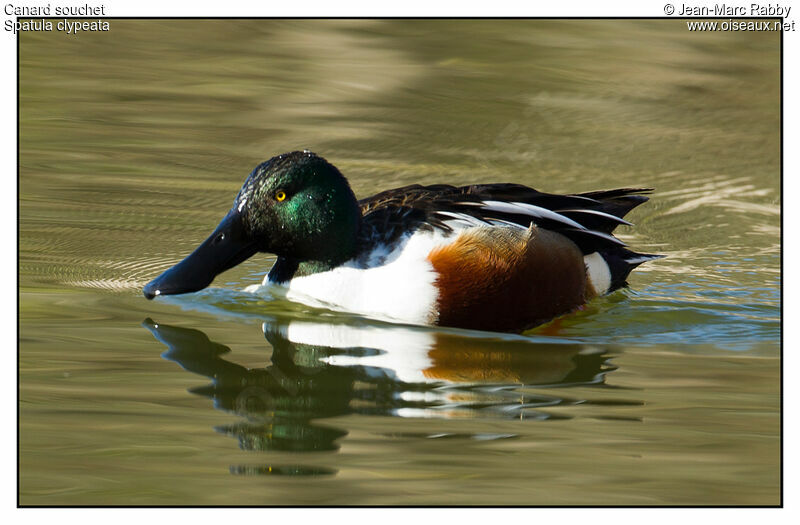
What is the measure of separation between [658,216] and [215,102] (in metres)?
4.01

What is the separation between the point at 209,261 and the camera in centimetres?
557

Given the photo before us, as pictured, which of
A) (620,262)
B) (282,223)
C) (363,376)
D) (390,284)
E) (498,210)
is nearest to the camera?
(363,376)

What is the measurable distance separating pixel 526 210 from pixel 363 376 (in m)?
1.58

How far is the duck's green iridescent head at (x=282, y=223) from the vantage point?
5555 millimetres

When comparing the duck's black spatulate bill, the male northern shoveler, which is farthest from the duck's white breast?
the duck's black spatulate bill

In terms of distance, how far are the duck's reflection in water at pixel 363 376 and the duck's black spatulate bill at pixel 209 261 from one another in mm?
242

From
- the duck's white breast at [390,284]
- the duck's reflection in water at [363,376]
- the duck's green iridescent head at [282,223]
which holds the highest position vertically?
the duck's green iridescent head at [282,223]

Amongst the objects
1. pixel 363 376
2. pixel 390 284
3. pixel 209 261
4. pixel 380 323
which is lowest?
pixel 363 376

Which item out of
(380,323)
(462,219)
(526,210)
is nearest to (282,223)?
(380,323)

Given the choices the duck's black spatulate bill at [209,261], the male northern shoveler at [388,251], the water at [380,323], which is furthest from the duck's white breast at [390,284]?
the duck's black spatulate bill at [209,261]

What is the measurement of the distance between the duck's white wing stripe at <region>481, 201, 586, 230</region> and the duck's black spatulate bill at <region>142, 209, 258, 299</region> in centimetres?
130

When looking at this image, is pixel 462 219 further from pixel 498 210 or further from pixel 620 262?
pixel 620 262

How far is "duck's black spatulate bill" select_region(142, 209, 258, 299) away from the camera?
552cm

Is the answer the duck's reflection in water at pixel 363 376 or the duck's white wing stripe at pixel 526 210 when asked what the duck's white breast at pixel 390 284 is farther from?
the duck's white wing stripe at pixel 526 210
